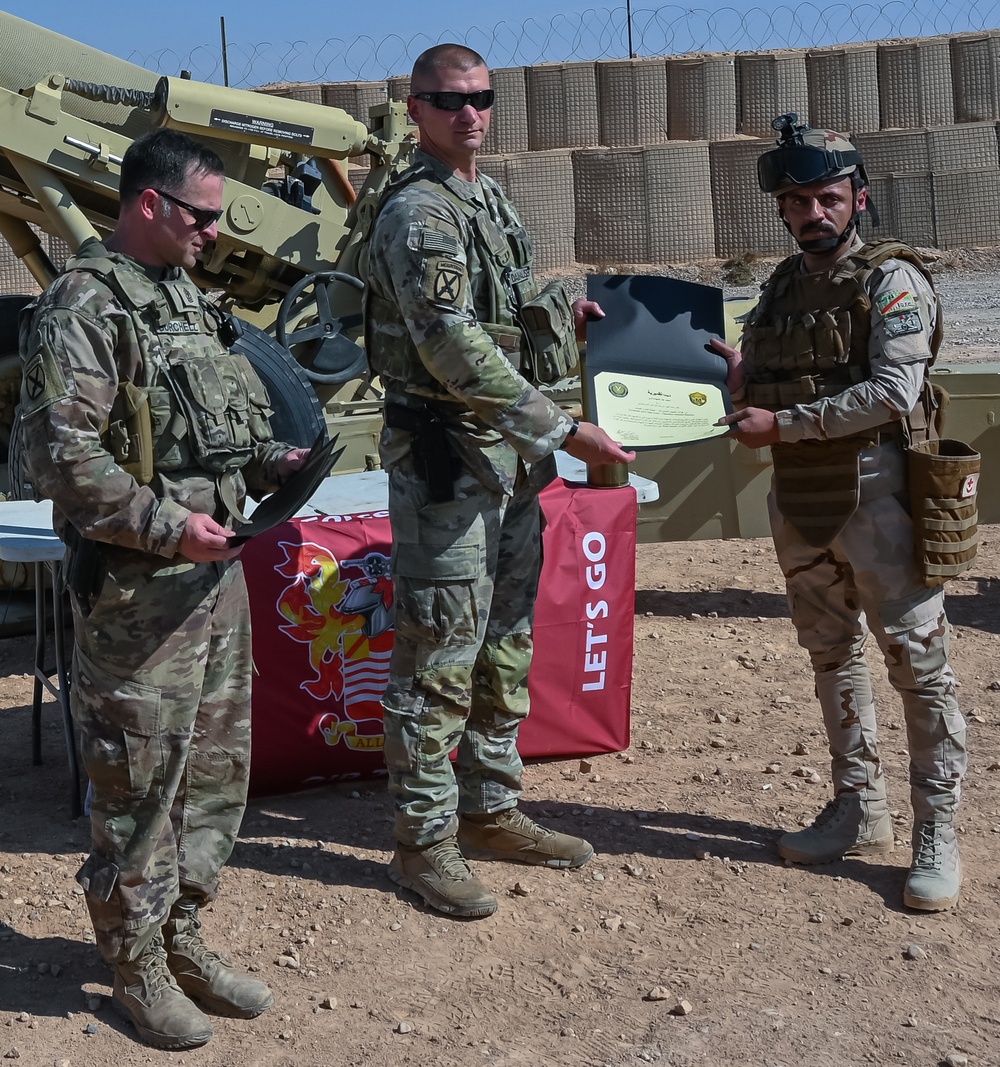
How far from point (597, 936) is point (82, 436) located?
1.85m

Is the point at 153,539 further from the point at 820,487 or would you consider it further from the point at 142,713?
the point at 820,487

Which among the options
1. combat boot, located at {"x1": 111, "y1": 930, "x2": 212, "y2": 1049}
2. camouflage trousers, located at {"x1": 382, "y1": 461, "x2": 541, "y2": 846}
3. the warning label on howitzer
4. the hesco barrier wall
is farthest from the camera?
the hesco barrier wall

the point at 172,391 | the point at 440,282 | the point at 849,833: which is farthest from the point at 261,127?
the point at 849,833

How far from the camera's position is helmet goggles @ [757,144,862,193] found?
347 centimetres

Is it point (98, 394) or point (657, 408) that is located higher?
point (657, 408)

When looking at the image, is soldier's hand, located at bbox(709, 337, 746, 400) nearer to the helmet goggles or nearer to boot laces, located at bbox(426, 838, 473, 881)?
the helmet goggles

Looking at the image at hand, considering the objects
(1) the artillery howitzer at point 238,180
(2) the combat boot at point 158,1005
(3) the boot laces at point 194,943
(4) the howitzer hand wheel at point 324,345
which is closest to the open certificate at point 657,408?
Answer: (3) the boot laces at point 194,943

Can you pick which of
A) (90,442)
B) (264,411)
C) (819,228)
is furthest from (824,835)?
(90,442)

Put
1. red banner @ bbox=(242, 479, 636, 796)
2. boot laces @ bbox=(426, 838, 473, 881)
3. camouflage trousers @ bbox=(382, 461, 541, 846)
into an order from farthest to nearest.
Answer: red banner @ bbox=(242, 479, 636, 796) → boot laces @ bbox=(426, 838, 473, 881) → camouflage trousers @ bbox=(382, 461, 541, 846)

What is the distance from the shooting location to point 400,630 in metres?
3.61

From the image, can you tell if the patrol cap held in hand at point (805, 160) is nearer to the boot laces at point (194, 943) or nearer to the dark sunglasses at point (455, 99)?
the dark sunglasses at point (455, 99)

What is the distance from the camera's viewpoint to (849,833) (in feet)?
12.6

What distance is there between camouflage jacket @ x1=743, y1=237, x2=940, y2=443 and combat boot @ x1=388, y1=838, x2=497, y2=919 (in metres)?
1.44

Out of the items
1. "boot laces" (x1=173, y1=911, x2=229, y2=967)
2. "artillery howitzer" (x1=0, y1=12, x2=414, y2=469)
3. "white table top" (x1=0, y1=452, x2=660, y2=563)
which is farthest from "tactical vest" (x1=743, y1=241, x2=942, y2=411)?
"artillery howitzer" (x1=0, y1=12, x2=414, y2=469)
